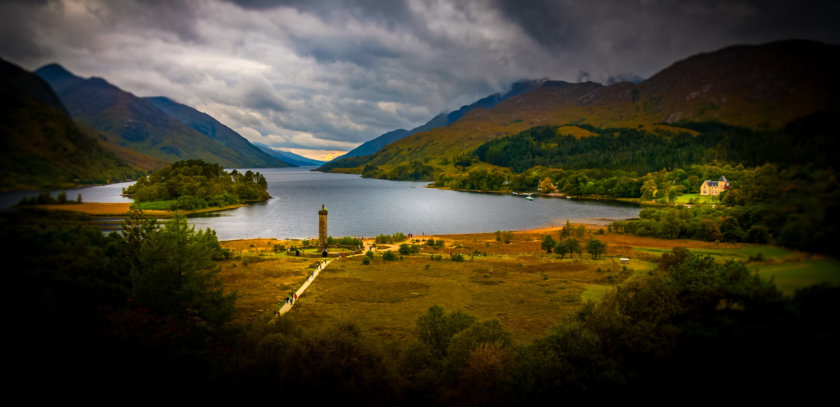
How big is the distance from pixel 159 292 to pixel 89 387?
10670 millimetres

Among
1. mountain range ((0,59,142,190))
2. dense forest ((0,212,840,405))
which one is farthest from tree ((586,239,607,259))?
mountain range ((0,59,142,190))

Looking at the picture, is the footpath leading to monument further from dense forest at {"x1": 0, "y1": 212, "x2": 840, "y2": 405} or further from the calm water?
the calm water

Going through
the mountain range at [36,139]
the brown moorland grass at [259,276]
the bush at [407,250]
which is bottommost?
the brown moorland grass at [259,276]

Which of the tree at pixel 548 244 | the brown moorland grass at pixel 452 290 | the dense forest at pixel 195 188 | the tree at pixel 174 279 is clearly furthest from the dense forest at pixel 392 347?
the dense forest at pixel 195 188

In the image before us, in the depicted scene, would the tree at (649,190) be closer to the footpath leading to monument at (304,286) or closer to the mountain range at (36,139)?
the footpath leading to monument at (304,286)

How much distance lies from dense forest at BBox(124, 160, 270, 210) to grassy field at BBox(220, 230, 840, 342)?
61918 millimetres

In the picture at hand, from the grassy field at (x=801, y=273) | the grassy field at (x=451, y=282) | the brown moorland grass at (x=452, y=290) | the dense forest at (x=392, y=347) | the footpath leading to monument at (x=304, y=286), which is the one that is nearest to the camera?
the grassy field at (x=801, y=273)

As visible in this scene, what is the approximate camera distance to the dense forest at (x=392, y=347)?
478 inches

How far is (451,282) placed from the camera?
52.6m

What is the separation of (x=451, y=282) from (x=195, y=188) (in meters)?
120

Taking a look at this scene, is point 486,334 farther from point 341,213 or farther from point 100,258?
point 341,213

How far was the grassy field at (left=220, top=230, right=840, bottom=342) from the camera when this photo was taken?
34906 millimetres

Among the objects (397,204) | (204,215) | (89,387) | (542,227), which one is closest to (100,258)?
(89,387)

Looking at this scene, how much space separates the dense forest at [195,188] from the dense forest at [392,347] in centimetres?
10071
